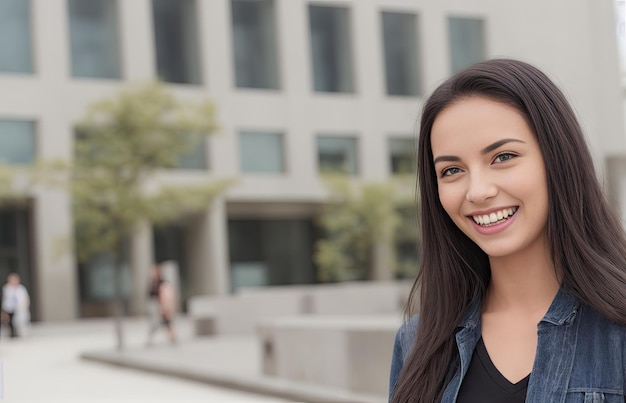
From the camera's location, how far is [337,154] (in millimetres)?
45281

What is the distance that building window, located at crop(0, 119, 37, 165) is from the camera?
124ft

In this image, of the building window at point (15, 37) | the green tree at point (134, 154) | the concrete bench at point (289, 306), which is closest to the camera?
the concrete bench at point (289, 306)

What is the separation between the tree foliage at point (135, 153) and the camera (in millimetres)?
28234

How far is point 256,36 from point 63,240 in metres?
13.1

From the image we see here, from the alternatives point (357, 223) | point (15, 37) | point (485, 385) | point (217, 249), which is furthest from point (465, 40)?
point (485, 385)

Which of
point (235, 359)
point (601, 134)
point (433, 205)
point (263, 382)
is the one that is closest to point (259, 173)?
point (601, 134)

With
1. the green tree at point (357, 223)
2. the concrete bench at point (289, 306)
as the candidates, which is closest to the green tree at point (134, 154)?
the concrete bench at point (289, 306)

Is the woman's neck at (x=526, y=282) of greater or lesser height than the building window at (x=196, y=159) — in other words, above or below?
below

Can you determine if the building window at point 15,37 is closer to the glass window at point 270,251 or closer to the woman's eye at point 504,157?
the glass window at point 270,251

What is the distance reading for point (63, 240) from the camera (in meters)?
36.4

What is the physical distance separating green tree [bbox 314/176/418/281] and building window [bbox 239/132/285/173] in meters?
2.54

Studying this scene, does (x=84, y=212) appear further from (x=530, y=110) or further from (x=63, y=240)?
(x=530, y=110)

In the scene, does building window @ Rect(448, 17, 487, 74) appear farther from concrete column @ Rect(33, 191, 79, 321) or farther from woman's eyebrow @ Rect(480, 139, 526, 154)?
woman's eyebrow @ Rect(480, 139, 526, 154)

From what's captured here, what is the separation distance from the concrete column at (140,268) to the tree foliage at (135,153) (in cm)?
400
